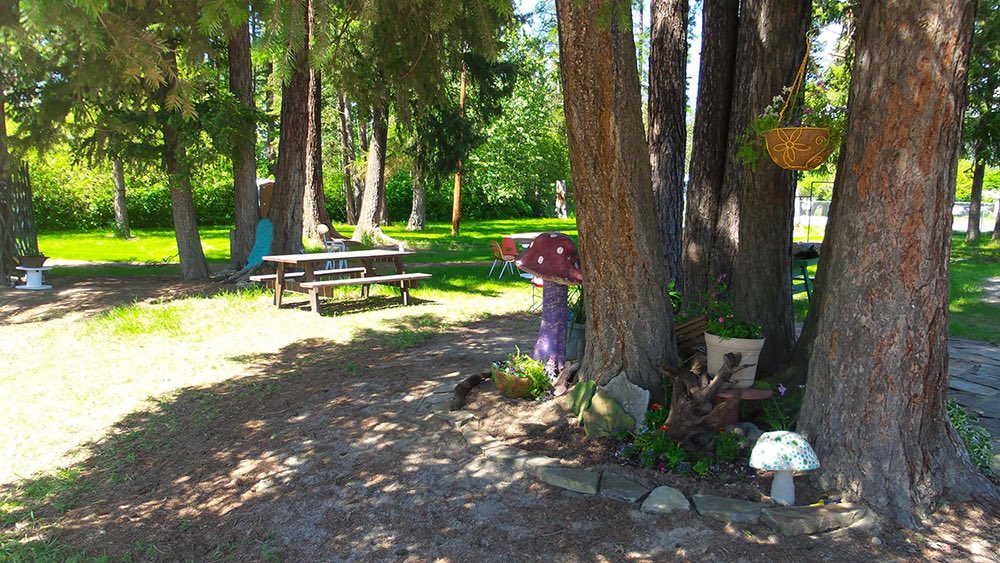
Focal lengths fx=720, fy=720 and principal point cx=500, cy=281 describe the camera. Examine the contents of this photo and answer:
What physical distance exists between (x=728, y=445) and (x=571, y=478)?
90 cm

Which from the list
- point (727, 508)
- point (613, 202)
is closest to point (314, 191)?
point (613, 202)

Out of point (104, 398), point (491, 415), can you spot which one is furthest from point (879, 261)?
point (104, 398)

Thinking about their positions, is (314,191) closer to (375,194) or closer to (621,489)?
(375,194)

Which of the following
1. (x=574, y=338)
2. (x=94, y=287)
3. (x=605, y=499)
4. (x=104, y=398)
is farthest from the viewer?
(x=94, y=287)

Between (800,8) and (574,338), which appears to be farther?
(574,338)

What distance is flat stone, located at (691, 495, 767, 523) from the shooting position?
11.3 feet

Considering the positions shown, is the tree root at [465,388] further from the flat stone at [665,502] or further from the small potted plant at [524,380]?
the flat stone at [665,502]

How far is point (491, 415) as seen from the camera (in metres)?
4.91

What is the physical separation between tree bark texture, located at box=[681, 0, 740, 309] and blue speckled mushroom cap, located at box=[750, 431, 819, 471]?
7.74 feet

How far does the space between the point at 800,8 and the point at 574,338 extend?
278 cm

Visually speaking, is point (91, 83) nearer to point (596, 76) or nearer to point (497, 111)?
point (596, 76)

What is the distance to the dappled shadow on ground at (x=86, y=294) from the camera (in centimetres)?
942

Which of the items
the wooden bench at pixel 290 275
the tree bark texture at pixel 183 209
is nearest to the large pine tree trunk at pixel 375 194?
the tree bark texture at pixel 183 209

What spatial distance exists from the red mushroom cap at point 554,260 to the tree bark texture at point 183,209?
7.97 m
